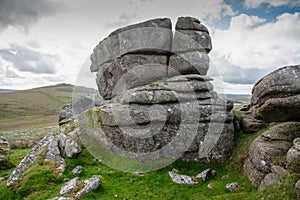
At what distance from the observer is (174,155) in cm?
1981

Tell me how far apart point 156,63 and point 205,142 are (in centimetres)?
1092

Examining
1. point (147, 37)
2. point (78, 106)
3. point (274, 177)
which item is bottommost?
point (274, 177)

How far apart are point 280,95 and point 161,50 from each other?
592 inches

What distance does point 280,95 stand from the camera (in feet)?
45.4

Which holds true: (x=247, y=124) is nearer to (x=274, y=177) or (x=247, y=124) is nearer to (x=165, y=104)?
(x=165, y=104)

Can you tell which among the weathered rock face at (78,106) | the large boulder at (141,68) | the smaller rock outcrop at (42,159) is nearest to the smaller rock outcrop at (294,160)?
the large boulder at (141,68)

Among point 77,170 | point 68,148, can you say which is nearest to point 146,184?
point 77,170

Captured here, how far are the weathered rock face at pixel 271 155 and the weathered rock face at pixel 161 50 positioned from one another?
10971mm

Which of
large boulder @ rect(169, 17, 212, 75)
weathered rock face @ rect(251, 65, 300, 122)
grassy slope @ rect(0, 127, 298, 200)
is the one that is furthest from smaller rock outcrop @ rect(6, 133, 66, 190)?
weathered rock face @ rect(251, 65, 300, 122)

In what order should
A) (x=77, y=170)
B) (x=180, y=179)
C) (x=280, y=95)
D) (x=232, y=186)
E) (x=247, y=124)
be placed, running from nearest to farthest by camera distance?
(x=280, y=95)
(x=232, y=186)
(x=180, y=179)
(x=77, y=170)
(x=247, y=124)

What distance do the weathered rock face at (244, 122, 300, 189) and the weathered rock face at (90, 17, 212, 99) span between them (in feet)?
36.0

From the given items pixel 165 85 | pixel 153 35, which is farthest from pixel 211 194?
pixel 153 35

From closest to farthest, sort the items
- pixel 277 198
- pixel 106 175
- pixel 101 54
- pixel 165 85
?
1. pixel 277 198
2. pixel 106 175
3. pixel 165 85
4. pixel 101 54

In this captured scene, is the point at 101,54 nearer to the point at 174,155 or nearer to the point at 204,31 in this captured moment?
the point at 204,31
